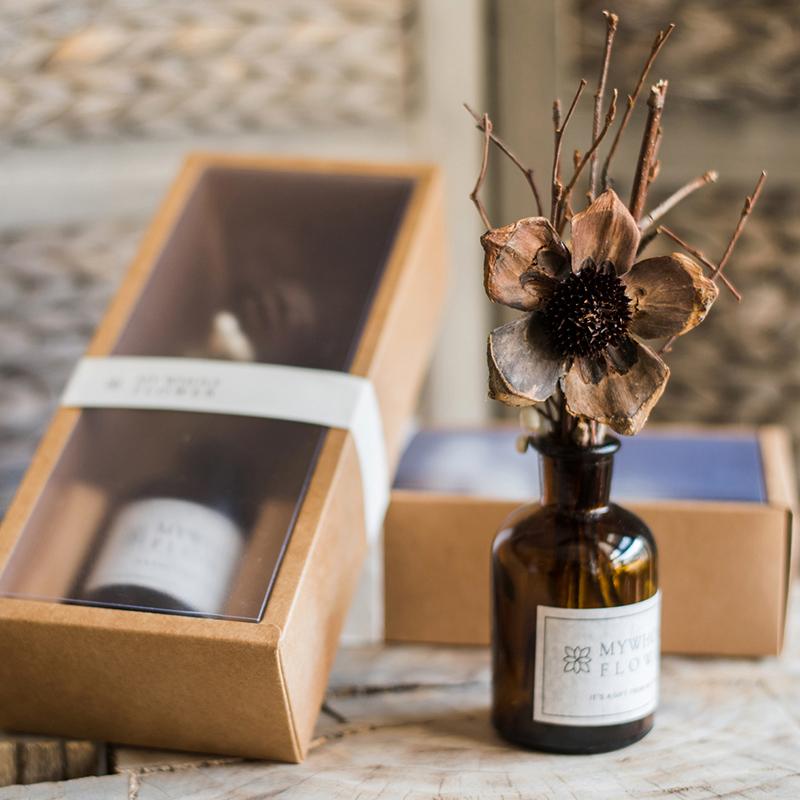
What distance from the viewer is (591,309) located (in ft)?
1.99

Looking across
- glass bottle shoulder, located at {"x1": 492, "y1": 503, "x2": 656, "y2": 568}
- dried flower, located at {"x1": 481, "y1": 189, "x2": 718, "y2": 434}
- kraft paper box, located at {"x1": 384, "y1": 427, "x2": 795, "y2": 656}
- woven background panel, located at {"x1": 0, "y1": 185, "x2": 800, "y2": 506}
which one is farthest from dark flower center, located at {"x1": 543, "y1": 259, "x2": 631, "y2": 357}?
woven background panel, located at {"x1": 0, "y1": 185, "x2": 800, "y2": 506}

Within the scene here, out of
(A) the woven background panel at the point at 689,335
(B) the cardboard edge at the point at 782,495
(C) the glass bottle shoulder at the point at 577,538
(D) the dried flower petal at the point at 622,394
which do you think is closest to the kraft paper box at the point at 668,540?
(B) the cardboard edge at the point at 782,495

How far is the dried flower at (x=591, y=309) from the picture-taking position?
1.98ft

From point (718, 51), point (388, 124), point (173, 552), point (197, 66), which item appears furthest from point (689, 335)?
point (173, 552)

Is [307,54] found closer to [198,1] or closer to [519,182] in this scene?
[198,1]

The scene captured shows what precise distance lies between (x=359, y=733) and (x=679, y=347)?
2.30ft

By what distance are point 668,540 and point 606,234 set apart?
311 mm

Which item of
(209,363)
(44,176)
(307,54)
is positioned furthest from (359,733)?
(307,54)

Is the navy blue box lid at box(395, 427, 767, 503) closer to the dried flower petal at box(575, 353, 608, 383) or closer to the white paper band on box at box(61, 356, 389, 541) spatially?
the white paper band on box at box(61, 356, 389, 541)

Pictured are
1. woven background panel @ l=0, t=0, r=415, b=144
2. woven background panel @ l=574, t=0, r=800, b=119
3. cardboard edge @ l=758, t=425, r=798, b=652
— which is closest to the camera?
cardboard edge @ l=758, t=425, r=798, b=652

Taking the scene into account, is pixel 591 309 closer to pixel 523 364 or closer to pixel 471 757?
pixel 523 364

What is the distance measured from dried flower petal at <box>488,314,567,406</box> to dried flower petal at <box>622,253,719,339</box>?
0.06 metres

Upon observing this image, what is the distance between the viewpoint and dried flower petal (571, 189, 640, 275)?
1.98ft

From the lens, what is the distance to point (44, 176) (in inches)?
43.1
